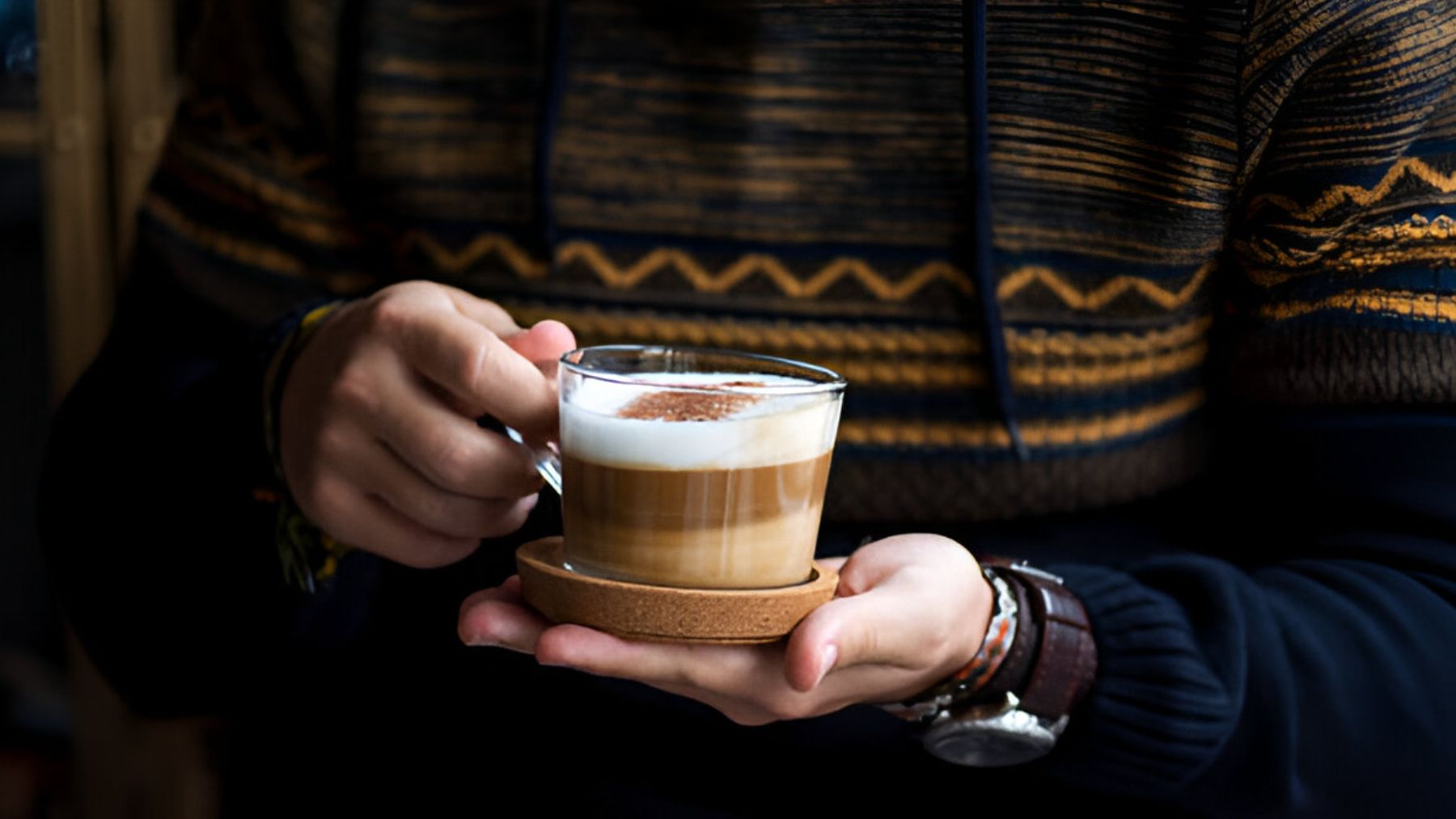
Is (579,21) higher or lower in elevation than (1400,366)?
higher

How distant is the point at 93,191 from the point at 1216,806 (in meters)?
0.69

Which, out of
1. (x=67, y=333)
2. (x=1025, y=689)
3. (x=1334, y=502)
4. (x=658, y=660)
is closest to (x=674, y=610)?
(x=658, y=660)

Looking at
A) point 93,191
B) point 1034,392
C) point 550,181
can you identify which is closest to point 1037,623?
point 1034,392

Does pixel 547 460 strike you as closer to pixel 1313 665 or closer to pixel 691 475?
pixel 691 475

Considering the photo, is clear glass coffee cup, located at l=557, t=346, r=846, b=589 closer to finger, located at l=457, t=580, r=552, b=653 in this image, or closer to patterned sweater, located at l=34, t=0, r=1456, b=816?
finger, located at l=457, t=580, r=552, b=653

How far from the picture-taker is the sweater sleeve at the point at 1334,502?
0.34 metres

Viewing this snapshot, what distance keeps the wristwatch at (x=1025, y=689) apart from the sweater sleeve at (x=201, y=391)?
0.22 meters

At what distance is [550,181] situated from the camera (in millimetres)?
427

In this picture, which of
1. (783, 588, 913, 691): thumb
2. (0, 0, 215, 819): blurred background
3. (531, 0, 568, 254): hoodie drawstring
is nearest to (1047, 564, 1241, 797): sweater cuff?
(783, 588, 913, 691): thumb

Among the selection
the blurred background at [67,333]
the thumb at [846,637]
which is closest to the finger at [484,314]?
the thumb at [846,637]

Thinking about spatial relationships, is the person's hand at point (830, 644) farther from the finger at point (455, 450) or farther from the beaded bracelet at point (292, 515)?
the beaded bracelet at point (292, 515)

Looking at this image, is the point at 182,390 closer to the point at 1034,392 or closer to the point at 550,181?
the point at 550,181

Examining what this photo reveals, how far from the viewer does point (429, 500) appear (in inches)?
12.5

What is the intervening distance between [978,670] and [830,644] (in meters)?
0.09
